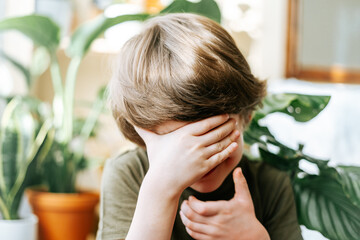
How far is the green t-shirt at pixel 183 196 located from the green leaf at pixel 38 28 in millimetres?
476

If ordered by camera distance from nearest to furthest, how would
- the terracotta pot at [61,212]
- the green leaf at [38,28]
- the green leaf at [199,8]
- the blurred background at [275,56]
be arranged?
1. the green leaf at [199,8]
2. the green leaf at [38,28]
3. the terracotta pot at [61,212]
4. the blurred background at [275,56]

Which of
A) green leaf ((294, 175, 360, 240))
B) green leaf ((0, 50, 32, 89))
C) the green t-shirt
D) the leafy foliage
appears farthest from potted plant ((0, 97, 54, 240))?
green leaf ((294, 175, 360, 240))

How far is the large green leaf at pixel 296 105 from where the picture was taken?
2.41 ft

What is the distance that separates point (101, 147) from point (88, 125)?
1.21 ft

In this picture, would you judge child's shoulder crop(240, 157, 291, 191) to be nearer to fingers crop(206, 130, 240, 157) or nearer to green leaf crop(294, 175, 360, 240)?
green leaf crop(294, 175, 360, 240)

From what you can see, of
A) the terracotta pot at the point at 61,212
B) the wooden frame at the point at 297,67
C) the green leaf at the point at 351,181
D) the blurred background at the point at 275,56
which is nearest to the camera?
the green leaf at the point at 351,181

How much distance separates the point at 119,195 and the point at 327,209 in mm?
362

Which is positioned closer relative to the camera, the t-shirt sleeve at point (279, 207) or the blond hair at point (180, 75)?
the blond hair at point (180, 75)

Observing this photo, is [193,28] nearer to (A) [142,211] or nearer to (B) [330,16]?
(A) [142,211]

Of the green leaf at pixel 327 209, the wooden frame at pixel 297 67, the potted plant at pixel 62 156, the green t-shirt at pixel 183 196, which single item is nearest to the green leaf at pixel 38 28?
the potted plant at pixel 62 156

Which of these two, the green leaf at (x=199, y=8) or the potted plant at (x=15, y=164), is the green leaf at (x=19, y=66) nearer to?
the potted plant at (x=15, y=164)

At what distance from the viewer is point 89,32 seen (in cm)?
100

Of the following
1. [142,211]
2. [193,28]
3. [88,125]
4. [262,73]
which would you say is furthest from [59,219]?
[262,73]

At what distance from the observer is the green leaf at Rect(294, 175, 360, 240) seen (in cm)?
70
